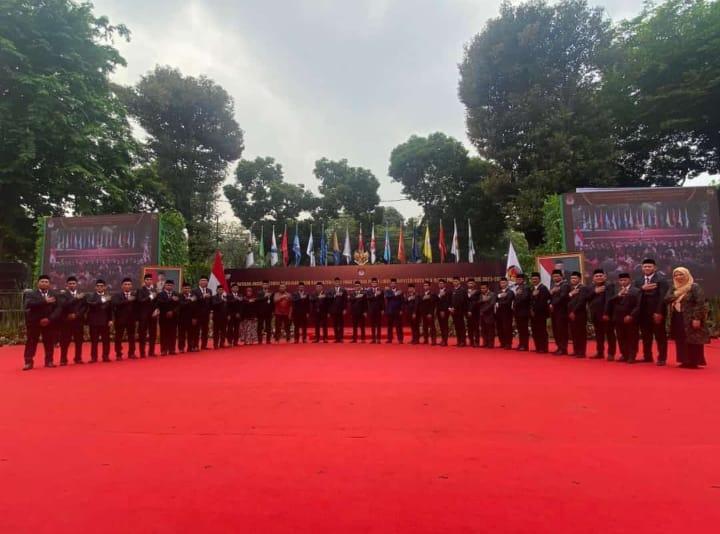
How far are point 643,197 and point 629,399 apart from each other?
8.75 metres

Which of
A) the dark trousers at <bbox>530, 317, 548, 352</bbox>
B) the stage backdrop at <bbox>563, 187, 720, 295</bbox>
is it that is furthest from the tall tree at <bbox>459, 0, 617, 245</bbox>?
the dark trousers at <bbox>530, 317, 548, 352</bbox>

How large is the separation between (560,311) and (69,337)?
8.45 metres

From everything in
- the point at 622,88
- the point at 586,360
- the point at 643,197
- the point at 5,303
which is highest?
the point at 622,88

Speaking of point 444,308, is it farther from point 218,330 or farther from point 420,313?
point 218,330

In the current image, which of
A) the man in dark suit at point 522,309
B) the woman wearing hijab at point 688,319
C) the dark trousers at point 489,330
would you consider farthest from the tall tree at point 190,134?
the woman wearing hijab at point 688,319

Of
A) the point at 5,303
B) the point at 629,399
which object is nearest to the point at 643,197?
the point at 629,399

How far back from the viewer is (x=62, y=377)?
592 cm

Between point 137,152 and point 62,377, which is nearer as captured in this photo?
point 62,377

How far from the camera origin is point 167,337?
880cm

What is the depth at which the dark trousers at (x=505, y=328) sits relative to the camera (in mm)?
8852

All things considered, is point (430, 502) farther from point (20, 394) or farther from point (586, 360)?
point (586, 360)

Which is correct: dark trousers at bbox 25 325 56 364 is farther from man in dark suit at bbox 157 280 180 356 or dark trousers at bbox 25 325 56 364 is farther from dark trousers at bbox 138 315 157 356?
man in dark suit at bbox 157 280 180 356

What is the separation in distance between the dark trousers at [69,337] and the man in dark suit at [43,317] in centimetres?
14

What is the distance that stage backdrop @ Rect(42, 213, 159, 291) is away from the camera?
12.7 metres
